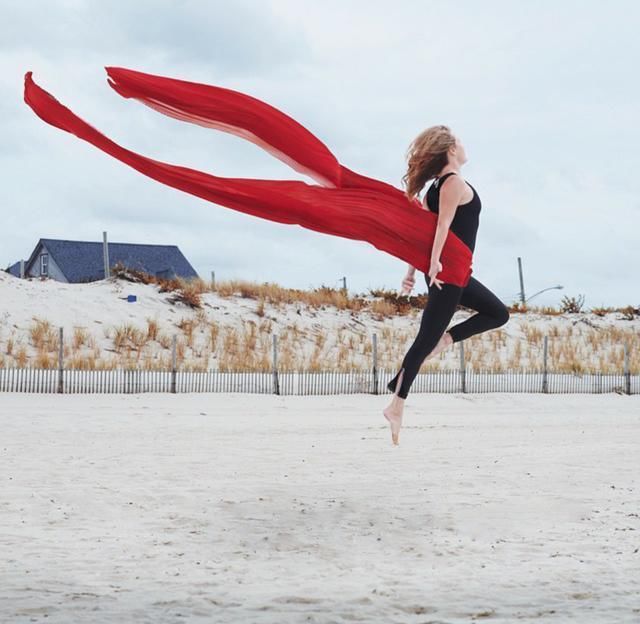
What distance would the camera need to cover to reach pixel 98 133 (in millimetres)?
4387

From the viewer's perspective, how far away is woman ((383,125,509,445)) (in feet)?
14.6

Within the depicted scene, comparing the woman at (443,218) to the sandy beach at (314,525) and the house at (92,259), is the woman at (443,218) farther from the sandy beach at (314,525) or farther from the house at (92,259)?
the house at (92,259)

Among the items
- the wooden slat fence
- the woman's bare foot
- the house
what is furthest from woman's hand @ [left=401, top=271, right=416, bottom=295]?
the house

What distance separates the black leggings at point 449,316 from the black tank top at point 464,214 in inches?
9.6

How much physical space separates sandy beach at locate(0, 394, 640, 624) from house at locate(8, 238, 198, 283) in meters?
30.8

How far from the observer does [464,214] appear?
14.9 ft

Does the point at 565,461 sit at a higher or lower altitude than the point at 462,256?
lower

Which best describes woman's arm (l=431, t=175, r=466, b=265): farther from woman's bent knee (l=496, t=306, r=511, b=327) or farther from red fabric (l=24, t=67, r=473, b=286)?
woman's bent knee (l=496, t=306, r=511, b=327)

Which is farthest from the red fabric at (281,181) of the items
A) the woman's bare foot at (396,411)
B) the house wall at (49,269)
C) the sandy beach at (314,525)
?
the house wall at (49,269)

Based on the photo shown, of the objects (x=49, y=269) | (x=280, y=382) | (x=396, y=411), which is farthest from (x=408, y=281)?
(x=49, y=269)

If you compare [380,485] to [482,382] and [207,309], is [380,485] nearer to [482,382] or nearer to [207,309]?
[482,382]

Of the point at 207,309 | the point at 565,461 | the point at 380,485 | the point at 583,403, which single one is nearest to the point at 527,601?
the point at 380,485

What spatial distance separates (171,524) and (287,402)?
1210 centimetres

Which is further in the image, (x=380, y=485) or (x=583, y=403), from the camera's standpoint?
(x=583, y=403)
